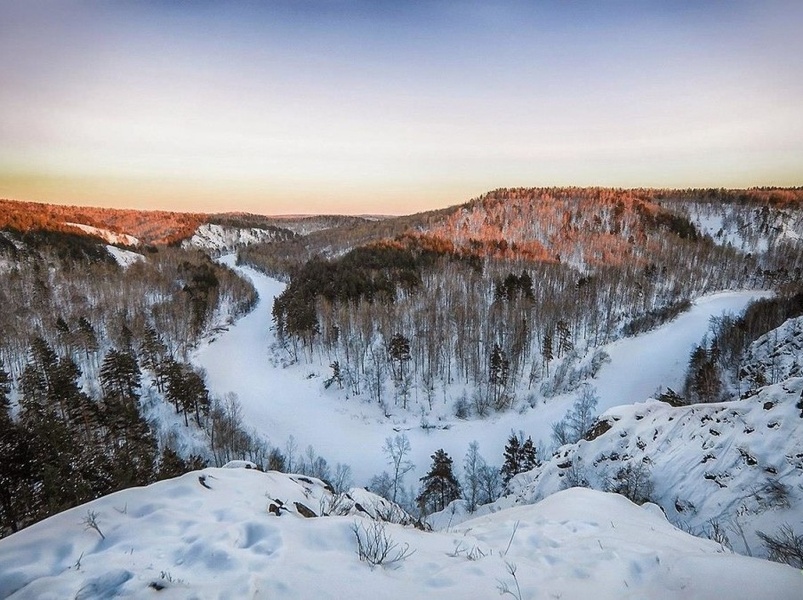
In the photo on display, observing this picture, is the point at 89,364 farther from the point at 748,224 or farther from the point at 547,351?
the point at 748,224

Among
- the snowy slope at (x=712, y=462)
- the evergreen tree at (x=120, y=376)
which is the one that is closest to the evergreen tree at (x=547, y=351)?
the snowy slope at (x=712, y=462)

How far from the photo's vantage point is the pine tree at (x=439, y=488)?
Answer: 33.4 meters

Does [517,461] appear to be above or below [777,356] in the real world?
below

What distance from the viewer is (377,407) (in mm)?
52000

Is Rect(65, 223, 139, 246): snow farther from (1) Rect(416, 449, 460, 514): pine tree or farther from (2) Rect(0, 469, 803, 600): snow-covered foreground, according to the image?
(2) Rect(0, 469, 803, 600): snow-covered foreground

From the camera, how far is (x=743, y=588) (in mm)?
4707

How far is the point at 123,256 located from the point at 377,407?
10843 cm

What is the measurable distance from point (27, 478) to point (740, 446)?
4163 cm

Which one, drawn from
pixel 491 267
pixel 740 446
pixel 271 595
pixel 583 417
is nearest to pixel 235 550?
pixel 271 595

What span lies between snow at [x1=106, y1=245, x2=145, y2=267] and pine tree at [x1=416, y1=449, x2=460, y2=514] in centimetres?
11574

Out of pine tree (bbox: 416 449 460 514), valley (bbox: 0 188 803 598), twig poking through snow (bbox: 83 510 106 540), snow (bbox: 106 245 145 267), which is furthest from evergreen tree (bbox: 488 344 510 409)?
snow (bbox: 106 245 145 267)

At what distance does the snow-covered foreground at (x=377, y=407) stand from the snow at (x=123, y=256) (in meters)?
72.2

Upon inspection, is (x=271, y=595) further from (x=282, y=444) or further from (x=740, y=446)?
(x=282, y=444)

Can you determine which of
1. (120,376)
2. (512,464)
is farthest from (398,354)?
(120,376)
